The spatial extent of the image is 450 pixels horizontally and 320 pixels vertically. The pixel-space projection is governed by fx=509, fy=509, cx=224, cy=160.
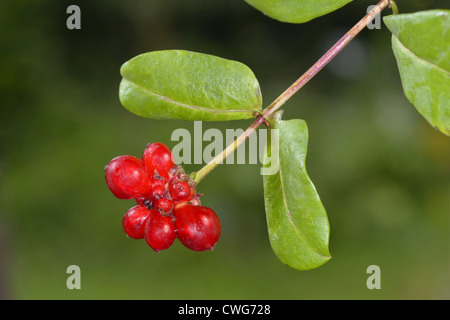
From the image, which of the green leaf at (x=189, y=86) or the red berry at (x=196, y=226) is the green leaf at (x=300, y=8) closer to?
the green leaf at (x=189, y=86)

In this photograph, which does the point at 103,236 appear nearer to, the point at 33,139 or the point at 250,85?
the point at 33,139

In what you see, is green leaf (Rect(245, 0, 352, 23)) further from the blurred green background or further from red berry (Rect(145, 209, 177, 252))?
the blurred green background

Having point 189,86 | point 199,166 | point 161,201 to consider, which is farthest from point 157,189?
point 199,166

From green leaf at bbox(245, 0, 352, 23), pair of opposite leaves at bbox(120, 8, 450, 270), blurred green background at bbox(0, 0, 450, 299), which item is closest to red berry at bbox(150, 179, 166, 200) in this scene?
pair of opposite leaves at bbox(120, 8, 450, 270)

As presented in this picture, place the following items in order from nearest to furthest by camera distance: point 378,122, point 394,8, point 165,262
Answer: point 394,8 → point 165,262 → point 378,122

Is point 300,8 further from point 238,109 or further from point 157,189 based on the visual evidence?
point 157,189

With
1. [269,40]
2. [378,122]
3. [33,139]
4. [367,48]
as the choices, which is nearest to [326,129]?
[378,122]

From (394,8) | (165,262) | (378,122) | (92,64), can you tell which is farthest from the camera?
(92,64)
